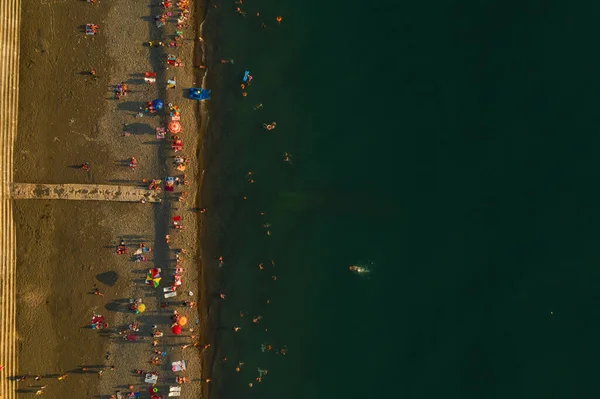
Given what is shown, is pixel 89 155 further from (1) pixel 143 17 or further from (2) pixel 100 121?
(1) pixel 143 17

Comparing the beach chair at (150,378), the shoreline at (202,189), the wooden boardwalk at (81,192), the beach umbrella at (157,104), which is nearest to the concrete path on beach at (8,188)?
the wooden boardwalk at (81,192)

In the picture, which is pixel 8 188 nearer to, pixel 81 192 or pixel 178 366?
pixel 81 192

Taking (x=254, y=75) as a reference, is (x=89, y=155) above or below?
below

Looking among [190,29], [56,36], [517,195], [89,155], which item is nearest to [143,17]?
[190,29]

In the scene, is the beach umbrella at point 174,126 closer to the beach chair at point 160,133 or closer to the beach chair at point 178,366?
the beach chair at point 160,133

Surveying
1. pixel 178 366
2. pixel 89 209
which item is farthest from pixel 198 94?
pixel 178 366
